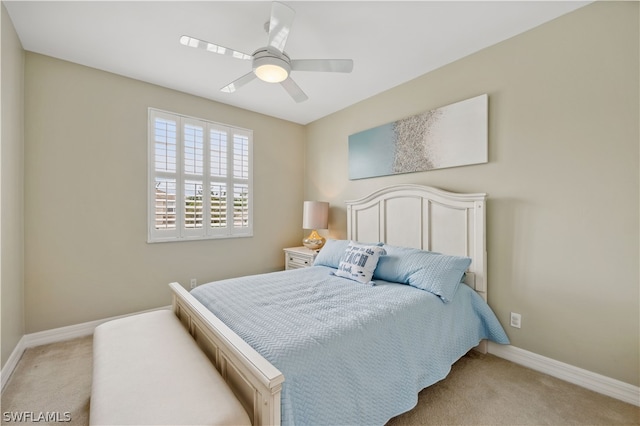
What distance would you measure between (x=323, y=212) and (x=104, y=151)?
98.9 inches

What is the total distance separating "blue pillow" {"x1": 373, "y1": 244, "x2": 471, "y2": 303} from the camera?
2066 mm

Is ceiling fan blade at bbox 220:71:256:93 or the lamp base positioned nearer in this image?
ceiling fan blade at bbox 220:71:256:93

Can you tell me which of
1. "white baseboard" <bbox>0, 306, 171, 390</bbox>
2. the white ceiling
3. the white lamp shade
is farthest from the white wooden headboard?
"white baseboard" <bbox>0, 306, 171, 390</bbox>

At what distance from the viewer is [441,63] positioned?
8.85 feet

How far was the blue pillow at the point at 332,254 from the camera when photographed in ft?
9.23

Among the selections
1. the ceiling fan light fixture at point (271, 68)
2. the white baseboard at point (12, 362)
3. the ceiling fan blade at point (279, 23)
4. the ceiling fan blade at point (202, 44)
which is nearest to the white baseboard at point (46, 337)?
the white baseboard at point (12, 362)

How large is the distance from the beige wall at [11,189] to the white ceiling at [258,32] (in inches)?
11.2

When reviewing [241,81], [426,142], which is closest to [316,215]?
[426,142]

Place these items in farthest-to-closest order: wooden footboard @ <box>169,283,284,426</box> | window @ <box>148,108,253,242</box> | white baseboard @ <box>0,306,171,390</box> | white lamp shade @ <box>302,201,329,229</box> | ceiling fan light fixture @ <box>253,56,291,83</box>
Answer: white lamp shade @ <box>302,201,329,229</box> → window @ <box>148,108,253,242</box> → white baseboard @ <box>0,306,171,390</box> → ceiling fan light fixture @ <box>253,56,291,83</box> → wooden footboard @ <box>169,283,284,426</box>

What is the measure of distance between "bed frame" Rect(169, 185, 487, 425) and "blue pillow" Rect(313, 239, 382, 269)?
44 cm

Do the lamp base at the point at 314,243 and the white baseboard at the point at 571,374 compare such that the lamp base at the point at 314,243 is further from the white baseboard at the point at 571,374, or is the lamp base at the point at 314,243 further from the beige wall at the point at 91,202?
the white baseboard at the point at 571,374

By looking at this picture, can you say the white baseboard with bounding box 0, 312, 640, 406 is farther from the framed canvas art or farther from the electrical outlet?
the framed canvas art

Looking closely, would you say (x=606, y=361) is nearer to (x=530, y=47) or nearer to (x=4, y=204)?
(x=530, y=47)

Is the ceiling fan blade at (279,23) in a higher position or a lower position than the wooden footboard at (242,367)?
higher
